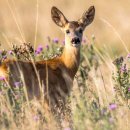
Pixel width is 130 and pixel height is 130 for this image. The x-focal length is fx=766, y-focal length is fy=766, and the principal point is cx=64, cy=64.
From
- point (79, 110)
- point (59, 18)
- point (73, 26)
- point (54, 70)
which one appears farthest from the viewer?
point (59, 18)

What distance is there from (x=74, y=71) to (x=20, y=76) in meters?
1.54

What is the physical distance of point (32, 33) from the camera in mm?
21078

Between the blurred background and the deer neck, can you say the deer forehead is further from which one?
the blurred background

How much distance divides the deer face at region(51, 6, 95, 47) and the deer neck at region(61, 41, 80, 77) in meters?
0.07

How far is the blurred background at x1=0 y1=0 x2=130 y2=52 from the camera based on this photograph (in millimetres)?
19487

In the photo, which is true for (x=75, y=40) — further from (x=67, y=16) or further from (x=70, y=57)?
(x=67, y=16)

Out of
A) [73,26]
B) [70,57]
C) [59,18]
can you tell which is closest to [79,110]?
[70,57]

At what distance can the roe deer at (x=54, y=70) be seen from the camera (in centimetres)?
928

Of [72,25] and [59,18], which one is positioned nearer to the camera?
[72,25]

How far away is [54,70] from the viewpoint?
33.4 feet

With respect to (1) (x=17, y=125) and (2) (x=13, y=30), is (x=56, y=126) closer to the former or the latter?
(1) (x=17, y=125)

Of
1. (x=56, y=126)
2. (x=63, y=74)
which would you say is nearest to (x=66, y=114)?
(x=56, y=126)

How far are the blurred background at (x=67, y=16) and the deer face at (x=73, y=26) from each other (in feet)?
22.6

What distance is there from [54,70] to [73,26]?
0.89 meters
